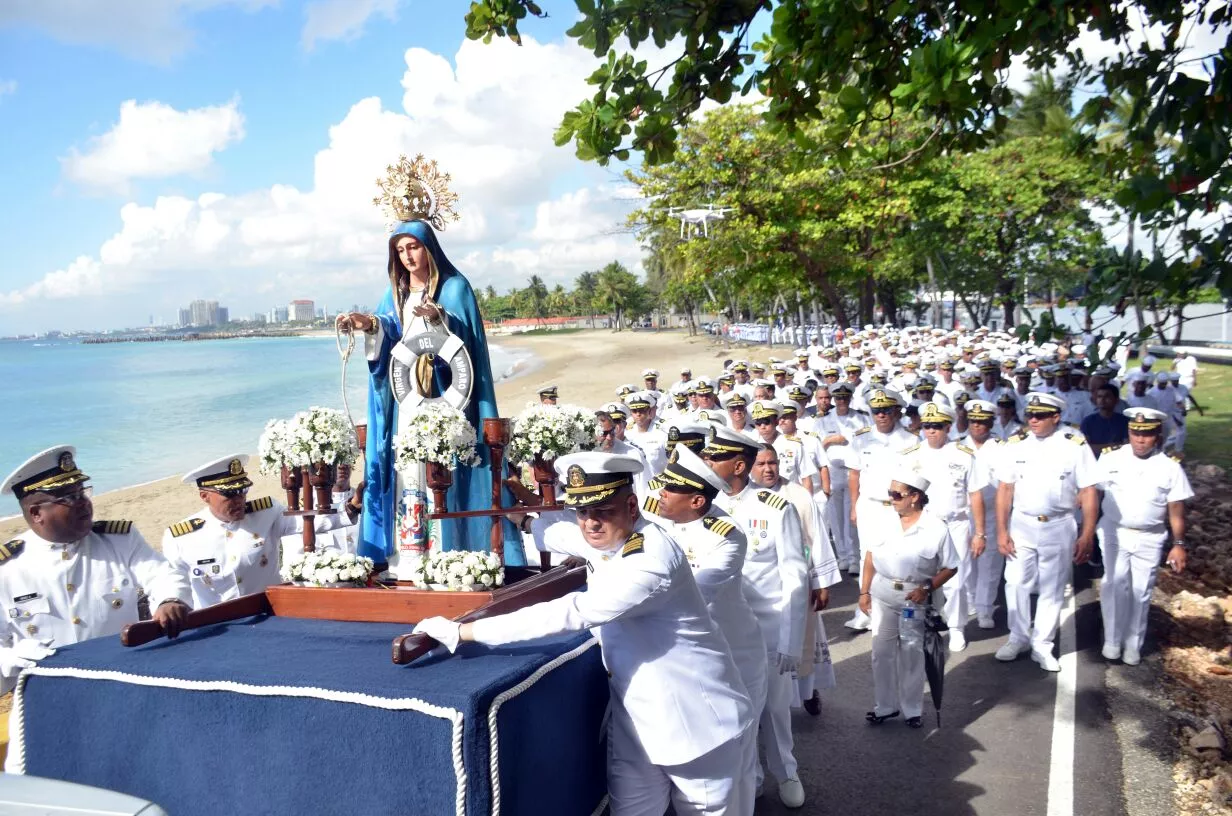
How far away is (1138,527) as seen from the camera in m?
7.18

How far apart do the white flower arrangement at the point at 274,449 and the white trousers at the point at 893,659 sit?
3.92 meters

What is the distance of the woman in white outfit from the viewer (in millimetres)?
5816

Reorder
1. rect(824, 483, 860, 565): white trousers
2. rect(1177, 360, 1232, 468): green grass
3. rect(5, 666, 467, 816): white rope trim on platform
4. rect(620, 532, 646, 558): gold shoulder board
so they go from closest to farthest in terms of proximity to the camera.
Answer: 1. rect(5, 666, 467, 816): white rope trim on platform
2. rect(620, 532, 646, 558): gold shoulder board
3. rect(824, 483, 860, 565): white trousers
4. rect(1177, 360, 1232, 468): green grass

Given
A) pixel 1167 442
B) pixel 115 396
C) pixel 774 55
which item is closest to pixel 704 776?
pixel 774 55

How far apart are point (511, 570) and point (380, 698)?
2.15 m

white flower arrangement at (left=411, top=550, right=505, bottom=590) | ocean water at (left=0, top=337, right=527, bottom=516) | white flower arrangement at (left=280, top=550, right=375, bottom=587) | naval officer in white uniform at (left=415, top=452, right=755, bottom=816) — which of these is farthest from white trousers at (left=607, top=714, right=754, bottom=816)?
ocean water at (left=0, top=337, right=527, bottom=516)

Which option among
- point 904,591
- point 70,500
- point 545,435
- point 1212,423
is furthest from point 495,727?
point 1212,423

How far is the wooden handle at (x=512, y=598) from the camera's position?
295 cm

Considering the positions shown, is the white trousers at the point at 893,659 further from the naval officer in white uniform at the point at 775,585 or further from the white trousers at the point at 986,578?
the white trousers at the point at 986,578

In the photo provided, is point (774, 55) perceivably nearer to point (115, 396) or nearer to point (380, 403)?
point (380, 403)

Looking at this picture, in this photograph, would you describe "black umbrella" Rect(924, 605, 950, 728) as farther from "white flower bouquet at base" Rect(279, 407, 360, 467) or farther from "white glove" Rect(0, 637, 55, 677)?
"white glove" Rect(0, 637, 55, 677)

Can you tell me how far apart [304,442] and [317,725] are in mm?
2544

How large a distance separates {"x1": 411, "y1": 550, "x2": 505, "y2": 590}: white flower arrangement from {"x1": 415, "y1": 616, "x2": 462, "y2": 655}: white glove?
680 millimetres

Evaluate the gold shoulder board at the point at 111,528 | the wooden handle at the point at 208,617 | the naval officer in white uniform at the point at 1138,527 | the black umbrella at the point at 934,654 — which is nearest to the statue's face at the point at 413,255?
the gold shoulder board at the point at 111,528
